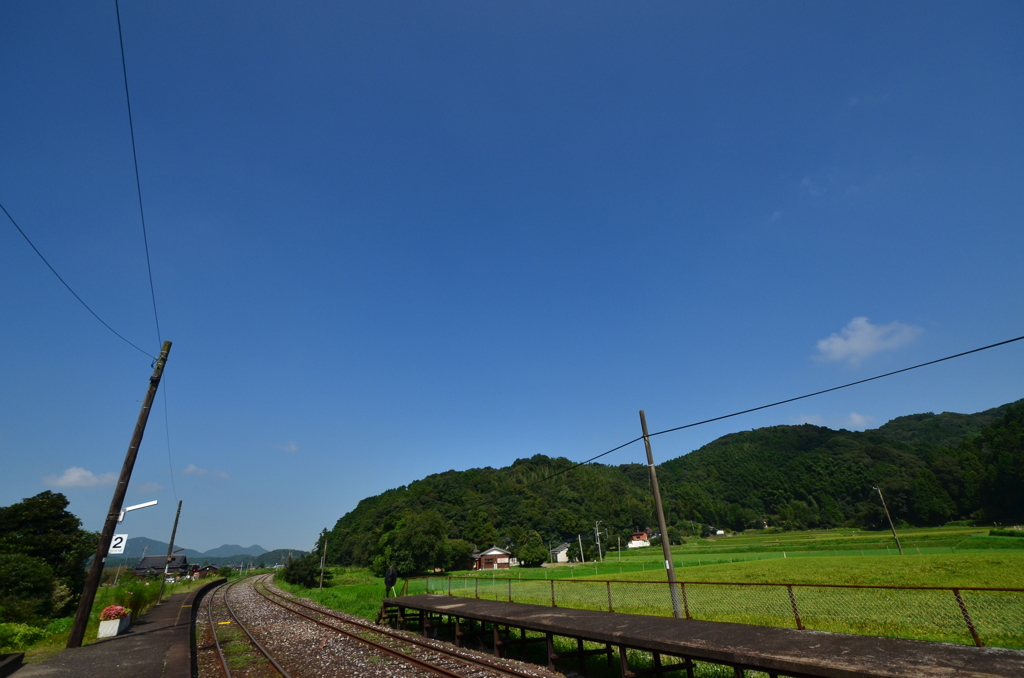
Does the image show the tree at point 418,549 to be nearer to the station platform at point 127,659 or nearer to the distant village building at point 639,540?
the station platform at point 127,659

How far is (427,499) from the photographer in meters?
131

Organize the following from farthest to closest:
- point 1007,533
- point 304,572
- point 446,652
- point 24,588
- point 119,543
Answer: point 1007,533 → point 304,572 → point 24,588 → point 119,543 → point 446,652

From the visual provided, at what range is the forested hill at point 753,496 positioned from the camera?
109m

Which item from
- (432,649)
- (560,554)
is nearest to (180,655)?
(432,649)

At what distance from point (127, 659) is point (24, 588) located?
47.8ft

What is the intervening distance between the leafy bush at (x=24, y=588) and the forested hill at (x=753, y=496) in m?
55.6

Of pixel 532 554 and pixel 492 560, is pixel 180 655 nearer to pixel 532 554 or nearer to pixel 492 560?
pixel 532 554

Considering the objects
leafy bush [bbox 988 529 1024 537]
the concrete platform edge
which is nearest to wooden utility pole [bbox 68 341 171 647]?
the concrete platform edge

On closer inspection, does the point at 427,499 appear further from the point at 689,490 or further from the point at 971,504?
the point at 971,504

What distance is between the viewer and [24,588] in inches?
840

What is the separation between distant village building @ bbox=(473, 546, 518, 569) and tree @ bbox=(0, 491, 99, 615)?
7186cm

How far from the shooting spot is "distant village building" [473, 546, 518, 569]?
91625 mm

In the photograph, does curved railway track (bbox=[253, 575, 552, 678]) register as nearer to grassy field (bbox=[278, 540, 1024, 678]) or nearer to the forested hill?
grassy field (bbox=[278, 540, 1024, 678])

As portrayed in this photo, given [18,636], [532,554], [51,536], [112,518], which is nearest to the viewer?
[18,636]
